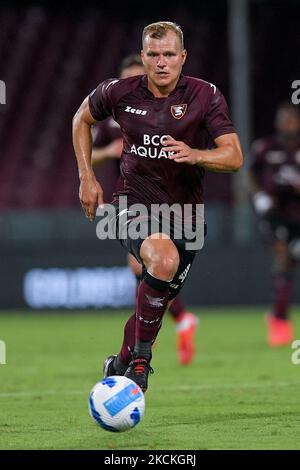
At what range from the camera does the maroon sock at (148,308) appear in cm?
586

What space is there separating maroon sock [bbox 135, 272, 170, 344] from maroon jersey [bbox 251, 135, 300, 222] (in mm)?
5482

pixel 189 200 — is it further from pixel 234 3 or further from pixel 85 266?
pixel 234 3

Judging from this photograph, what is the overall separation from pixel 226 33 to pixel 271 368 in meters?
13.3

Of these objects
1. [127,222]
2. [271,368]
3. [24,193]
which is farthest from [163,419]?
[24,193]

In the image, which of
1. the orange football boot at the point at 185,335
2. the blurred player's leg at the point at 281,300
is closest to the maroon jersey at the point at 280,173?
the blurred player's leg at the point at 281,300

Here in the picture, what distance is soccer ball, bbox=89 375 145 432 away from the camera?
524 cm

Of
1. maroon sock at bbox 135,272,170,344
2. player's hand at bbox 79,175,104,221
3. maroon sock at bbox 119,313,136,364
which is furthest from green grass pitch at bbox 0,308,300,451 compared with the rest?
player's hand at bbox 79,175,104,221

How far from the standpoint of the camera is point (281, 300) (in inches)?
435

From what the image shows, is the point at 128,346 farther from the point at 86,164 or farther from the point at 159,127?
the point at 159,127

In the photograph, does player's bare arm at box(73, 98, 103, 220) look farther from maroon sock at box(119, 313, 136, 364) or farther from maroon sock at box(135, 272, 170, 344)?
maroon sock at box(119, 313, 136, 364)

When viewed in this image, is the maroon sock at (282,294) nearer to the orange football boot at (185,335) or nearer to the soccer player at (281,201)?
the soccer player at (281,201)

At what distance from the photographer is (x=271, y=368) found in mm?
8672

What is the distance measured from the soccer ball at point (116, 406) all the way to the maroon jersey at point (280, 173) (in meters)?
6.11

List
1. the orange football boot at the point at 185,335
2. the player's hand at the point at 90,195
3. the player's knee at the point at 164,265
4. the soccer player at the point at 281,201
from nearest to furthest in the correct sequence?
the player's knee at the point at 164,265 → the player's hand at the point at 90,195 → the orange football boot at the point at 185,335 → the soccer player at the point at 281,201
